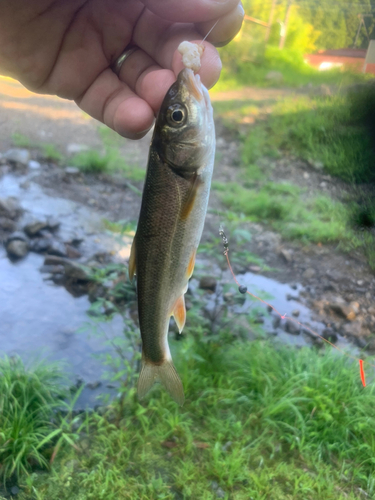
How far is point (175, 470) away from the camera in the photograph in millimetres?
1578

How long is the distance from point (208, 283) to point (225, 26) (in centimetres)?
153

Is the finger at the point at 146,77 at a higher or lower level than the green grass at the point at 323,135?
higher

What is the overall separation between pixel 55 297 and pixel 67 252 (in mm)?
362

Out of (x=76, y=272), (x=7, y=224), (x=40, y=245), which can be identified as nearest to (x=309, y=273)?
(x=76, y=272)

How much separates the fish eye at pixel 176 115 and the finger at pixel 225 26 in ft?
0.76

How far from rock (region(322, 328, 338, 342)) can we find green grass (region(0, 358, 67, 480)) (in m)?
1.42

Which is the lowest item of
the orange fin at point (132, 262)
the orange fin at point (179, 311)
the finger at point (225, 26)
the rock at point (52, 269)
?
the rock at point (52, 269)

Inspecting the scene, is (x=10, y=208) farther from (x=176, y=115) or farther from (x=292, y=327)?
(x=176, y=115)

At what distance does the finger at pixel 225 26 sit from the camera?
0.83 metres

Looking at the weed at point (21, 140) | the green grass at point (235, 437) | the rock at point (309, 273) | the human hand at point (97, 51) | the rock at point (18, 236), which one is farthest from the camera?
the weed at point (21, 140)

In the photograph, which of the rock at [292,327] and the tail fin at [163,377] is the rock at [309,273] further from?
the tail fin at [163,377]

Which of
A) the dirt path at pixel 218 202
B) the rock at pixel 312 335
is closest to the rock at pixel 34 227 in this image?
the dirt path at pixel 218 202

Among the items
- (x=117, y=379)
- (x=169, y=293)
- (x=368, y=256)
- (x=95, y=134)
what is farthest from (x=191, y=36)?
(x=95, y=134)

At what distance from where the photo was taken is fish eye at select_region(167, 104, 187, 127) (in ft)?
2.52
